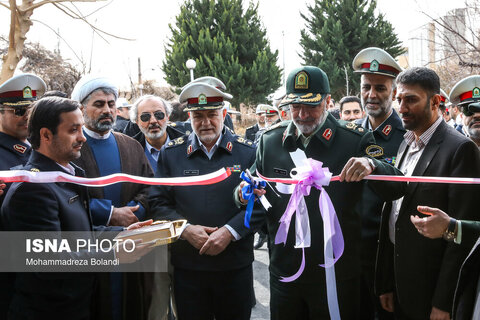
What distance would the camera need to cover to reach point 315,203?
108 inches

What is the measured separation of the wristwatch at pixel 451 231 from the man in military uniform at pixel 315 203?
24.2 inches

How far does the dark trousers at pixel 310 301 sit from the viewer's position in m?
2.65

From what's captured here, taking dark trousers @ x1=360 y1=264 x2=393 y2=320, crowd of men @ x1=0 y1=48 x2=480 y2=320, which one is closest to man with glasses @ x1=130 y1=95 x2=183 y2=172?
crowd of men @ x1=0 y1=48 x2=480 y2=320

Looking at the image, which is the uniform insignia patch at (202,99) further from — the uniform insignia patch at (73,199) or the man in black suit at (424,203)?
the man in black suit at (424,203)

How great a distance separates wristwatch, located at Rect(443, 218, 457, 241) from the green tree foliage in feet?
96.2

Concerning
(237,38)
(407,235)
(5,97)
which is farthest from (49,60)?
(237,38)

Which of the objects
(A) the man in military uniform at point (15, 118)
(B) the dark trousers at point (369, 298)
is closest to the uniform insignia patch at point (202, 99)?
(A) the man in military uniform at point (15, 118)

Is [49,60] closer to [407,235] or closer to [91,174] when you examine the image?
[91,174]

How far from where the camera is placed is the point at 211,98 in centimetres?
323

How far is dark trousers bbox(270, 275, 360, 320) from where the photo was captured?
2.65 metres

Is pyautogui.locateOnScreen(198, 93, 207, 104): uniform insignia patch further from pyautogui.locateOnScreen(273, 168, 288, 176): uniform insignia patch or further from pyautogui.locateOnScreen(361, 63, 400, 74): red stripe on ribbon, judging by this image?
pyautogui.locateOnScreen(361, 63, 400, 74): red stripe on ribbon

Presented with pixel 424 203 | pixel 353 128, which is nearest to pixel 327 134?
pixel 353 128

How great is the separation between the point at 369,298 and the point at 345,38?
34.7 metres

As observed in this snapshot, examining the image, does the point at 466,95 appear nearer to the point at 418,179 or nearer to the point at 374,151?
the point at 374,151
